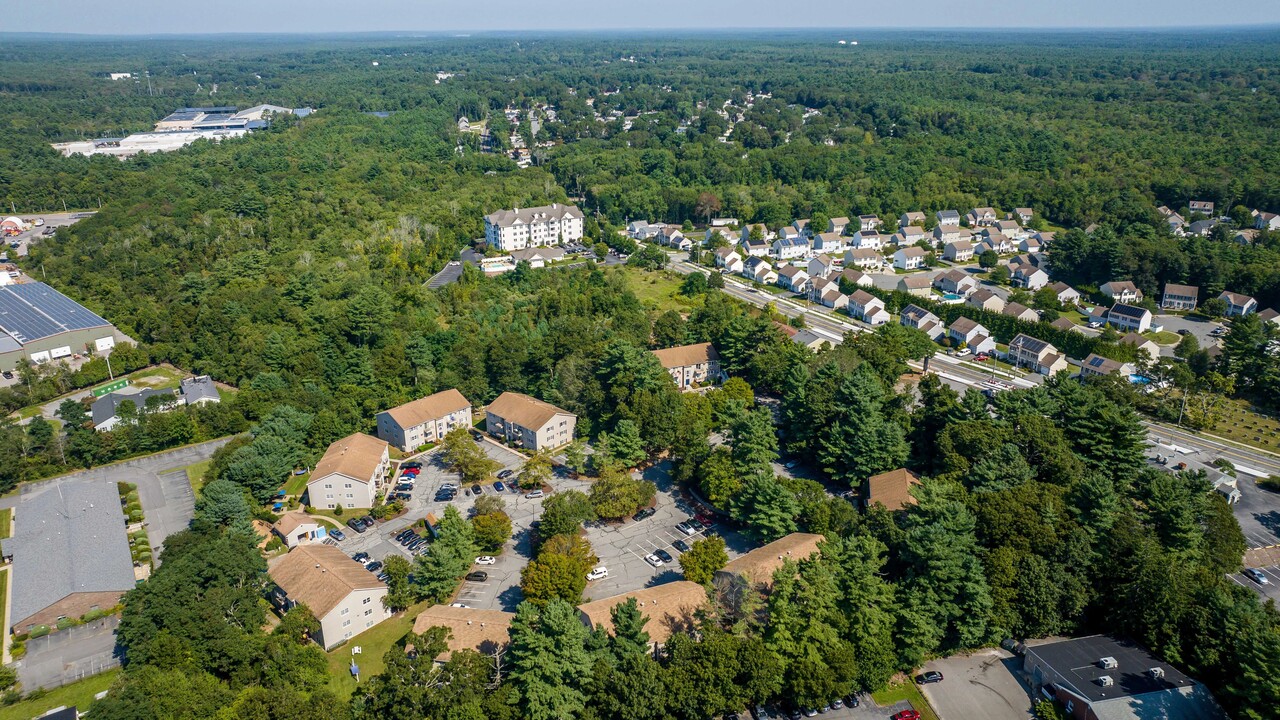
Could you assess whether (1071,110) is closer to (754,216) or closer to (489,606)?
(754,216)

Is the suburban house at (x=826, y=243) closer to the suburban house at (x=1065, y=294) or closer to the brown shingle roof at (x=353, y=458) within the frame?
the suburban house at (x=1065, y=294)

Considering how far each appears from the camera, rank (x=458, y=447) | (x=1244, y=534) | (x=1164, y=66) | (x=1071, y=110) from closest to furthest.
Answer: (x=1244, y=534)
(x=458, y=447)
(x=1071, y=110)
(x=1164, y=66)

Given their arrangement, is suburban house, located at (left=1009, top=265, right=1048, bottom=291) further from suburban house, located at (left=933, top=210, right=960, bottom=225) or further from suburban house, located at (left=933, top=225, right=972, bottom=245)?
suburban house, located at (left=933, top=210, right=960, bottom=225)

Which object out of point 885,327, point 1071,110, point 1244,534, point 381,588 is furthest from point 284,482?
point 1071,110

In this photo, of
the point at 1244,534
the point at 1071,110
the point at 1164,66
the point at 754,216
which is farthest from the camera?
the point at 1164,66

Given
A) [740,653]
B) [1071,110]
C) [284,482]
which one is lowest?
[284,482]
